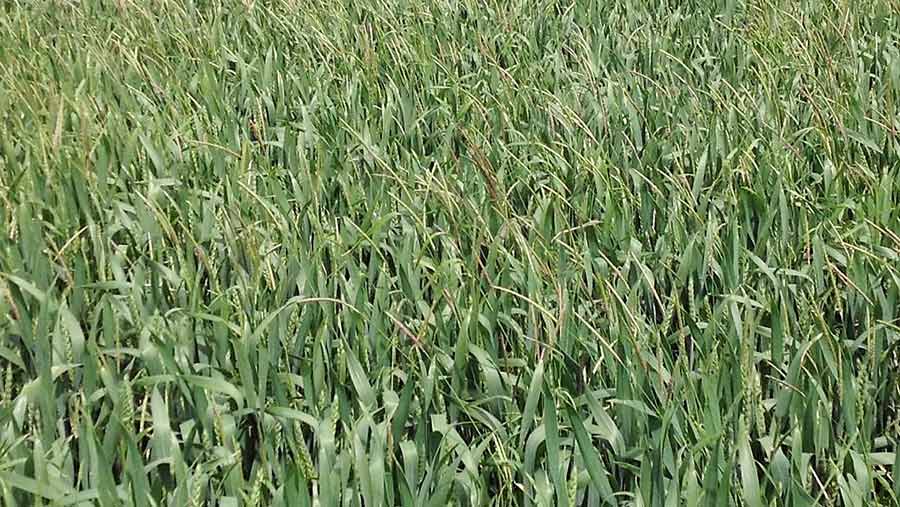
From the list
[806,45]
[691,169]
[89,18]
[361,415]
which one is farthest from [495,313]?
[89,18]

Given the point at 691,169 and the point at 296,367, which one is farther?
the point at 691,169

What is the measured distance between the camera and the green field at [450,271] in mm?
1561

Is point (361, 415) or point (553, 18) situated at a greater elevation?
point (361, 415)

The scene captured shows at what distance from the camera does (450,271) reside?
2027 millimetres

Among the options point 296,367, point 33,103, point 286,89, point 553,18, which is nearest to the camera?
point 296,367

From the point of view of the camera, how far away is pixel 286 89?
10.9 feet

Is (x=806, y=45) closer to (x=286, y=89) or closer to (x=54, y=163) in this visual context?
(x=286, y=89)

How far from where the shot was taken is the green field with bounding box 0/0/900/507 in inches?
Result: 61.4

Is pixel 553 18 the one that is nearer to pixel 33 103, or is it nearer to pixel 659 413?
pixel 33 103

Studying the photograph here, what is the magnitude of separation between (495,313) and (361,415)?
30 centimetres

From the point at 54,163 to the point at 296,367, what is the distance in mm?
947

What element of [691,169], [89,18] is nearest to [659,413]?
[691,169]

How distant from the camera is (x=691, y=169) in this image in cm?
272

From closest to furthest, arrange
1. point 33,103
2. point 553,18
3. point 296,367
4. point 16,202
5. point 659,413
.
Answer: point 659,413
point 296,367
point 16,202
point 33,103
point 553,18
